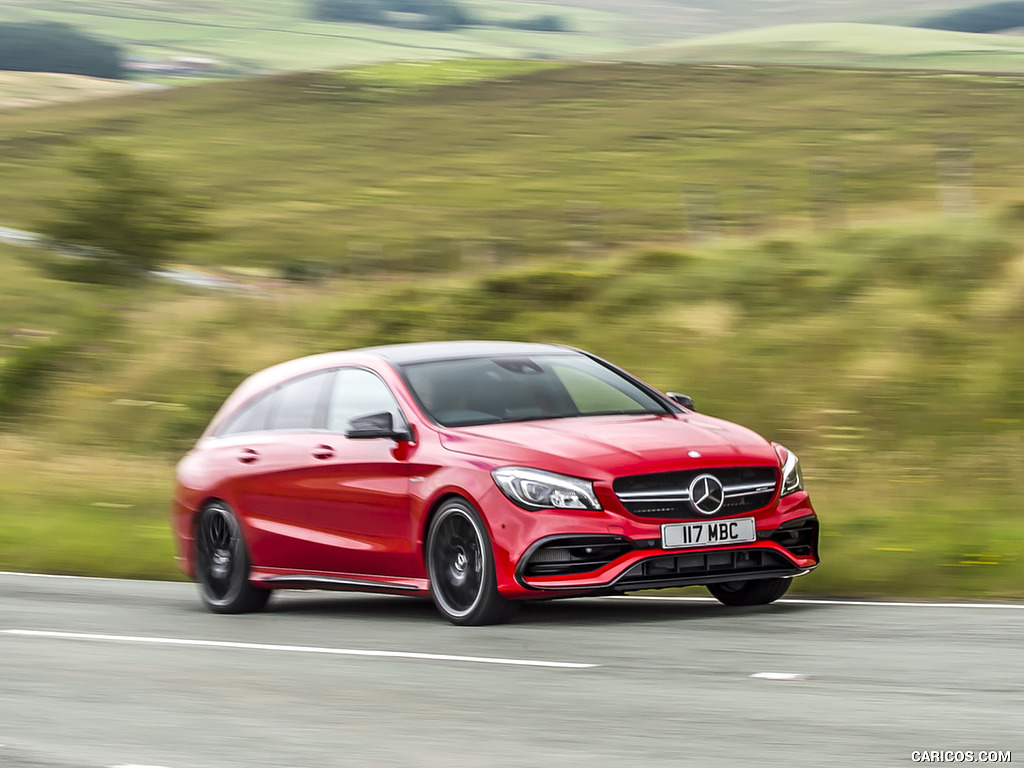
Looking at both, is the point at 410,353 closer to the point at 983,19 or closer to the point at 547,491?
the point at 547,491

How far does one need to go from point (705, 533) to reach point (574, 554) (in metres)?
0.66

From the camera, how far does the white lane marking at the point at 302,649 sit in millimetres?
7754

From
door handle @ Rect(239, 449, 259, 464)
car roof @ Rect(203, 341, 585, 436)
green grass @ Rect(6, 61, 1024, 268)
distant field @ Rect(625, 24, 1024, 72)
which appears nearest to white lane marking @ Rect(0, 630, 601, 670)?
door handle @ Rect(239, 449, 259, 464)

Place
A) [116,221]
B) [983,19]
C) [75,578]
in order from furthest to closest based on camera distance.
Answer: [983,19] → [116,221] → [75,578]

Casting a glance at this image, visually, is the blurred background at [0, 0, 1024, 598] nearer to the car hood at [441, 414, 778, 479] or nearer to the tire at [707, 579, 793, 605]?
the tire at [707, 579, 793, 605]

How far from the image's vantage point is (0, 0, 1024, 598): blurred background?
55.0 ft

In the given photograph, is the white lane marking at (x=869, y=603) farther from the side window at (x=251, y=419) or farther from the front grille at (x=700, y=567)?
the side window at (x=251, y=419)

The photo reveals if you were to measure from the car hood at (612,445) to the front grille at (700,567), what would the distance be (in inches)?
17.5

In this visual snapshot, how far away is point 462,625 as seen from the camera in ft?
29.8

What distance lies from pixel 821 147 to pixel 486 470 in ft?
131

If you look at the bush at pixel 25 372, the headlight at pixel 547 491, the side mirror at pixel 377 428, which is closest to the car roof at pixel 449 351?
the side mirror at pixel 377 428

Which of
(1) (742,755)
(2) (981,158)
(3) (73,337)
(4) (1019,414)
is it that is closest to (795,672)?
(1) (742,755)

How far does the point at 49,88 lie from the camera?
82.4 meters

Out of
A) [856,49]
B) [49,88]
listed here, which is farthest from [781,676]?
[49,88]
